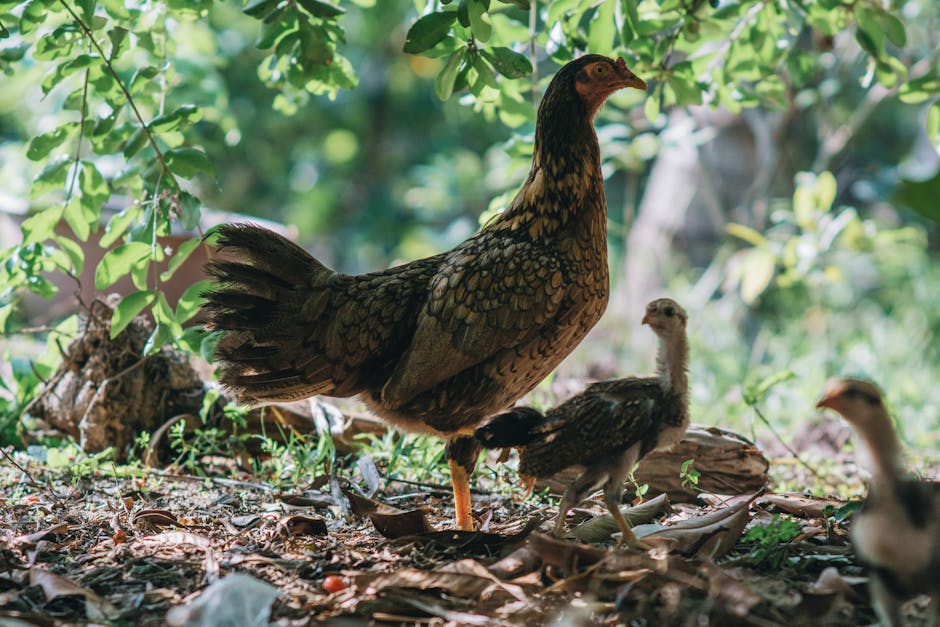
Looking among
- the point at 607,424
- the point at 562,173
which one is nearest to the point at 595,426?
the point at 607,424

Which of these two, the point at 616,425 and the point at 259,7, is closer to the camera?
the point at 259,7

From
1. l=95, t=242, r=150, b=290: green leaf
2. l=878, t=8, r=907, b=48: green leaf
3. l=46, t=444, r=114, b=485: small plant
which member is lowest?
l=46, t=444, r=114, b=485: small plant

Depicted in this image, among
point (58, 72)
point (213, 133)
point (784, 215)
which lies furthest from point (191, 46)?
point (784, 215)

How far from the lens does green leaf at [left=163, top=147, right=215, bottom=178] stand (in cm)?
368

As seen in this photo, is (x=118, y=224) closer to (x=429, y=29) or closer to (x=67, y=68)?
(x=67, y=68)

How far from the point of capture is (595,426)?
122 inches

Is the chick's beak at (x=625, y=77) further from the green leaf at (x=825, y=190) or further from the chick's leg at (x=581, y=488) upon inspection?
the green leaf at (x=825, y=190)

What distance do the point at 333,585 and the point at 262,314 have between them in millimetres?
1249

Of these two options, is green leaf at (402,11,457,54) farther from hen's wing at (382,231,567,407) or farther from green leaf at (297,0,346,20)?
hen's wing at (382,231,567,407)

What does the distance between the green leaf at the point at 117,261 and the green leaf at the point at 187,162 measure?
0.36 m

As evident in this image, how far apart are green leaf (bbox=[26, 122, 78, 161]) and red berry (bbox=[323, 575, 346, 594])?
88.1 inches

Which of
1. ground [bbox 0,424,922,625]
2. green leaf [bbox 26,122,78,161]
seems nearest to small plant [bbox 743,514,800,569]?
Answer: ground [bbox 0,424,922,625]

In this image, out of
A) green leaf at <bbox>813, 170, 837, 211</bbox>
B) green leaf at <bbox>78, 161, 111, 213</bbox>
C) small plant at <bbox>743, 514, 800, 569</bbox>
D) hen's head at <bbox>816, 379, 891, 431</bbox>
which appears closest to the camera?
hen's head at <bbox>816, 379, 891, 431</bbox>

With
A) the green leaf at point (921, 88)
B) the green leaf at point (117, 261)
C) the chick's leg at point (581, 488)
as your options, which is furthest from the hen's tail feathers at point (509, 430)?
the green leaf at point (921, 88)
